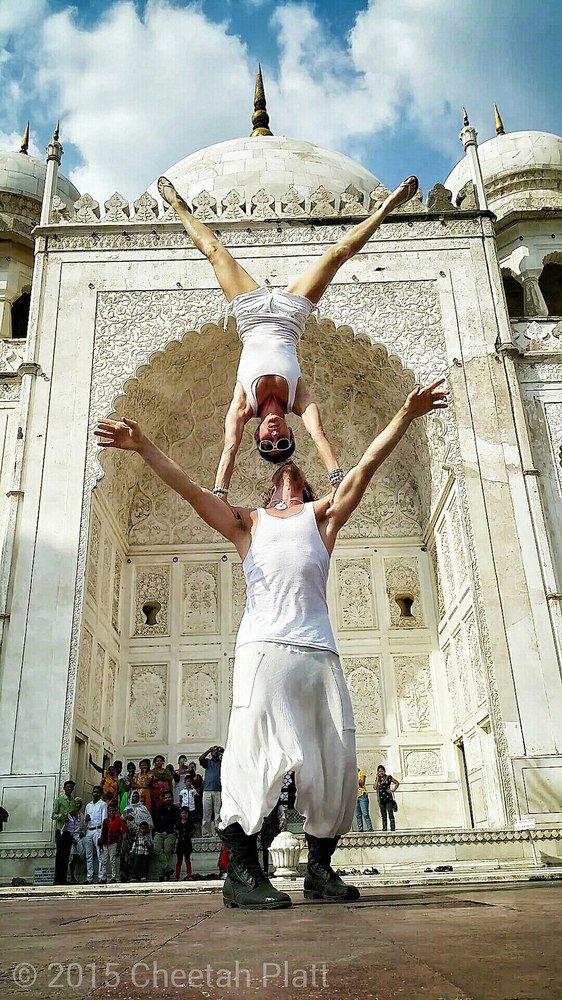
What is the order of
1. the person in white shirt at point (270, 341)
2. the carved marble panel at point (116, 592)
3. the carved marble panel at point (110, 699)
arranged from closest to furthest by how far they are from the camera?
1. the person in white shirt at point (270, 341)
2. the carved marble panel at point (110, 699)
3. the carved marble panel at point (116, 592)

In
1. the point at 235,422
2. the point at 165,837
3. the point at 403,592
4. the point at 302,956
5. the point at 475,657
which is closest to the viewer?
the point at 302,956

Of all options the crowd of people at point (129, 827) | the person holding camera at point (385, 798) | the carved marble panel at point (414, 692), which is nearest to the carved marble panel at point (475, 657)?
the person holding camera at point (385, 798)

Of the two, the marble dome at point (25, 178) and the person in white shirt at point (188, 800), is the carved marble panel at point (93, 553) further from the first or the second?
the marble dome at point (25, 178)

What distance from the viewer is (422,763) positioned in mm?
10562

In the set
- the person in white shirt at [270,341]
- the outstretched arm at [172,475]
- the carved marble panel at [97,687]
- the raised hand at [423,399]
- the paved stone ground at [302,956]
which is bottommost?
the paved stone ground at [302,956]

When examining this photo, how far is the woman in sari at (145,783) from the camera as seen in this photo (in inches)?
344

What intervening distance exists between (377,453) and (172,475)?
81 centimetres

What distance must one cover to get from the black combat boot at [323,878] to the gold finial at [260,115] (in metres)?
14.6

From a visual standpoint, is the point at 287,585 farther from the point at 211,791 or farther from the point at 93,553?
the point at 93,553

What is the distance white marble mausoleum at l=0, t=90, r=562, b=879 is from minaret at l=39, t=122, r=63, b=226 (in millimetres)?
38

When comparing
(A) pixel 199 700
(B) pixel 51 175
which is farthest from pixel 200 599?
(B) pixel 51 175

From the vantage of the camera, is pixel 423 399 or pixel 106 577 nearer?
pixel 423 399

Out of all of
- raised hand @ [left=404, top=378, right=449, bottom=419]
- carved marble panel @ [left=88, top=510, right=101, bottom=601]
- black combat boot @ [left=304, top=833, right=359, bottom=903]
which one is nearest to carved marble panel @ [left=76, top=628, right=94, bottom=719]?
carved marble panel @ [left=88, top=510, right=101, bottom=601]

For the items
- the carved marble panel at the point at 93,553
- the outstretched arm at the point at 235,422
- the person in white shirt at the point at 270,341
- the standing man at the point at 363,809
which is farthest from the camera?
the carved marble panel at the point at 93,553
